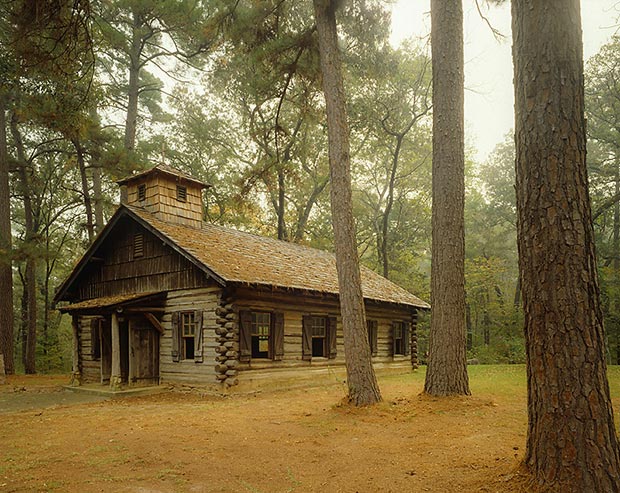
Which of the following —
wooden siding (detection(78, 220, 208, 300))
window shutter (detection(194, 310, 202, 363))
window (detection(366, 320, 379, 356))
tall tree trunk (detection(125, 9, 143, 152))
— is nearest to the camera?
window shutter (detection(194, 310, 202, 363))

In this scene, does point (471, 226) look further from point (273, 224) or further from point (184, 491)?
point (184, 491)

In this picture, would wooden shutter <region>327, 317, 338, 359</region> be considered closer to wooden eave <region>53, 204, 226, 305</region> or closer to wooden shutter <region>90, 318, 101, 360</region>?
wooden eave <region>53, 204, 226, 305</region>

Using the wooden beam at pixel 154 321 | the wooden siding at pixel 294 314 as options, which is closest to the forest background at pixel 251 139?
the wooden siding at pixel 294 314

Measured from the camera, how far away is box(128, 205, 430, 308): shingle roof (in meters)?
13.3

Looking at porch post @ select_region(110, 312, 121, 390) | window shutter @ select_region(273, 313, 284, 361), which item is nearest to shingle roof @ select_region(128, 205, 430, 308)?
window shutter @ select_region(273, 313, 284, 361)

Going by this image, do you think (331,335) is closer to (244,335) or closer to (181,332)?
(244,335)

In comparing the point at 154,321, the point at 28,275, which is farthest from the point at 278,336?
the point at 28,275

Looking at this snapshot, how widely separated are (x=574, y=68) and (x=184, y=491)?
232 inches

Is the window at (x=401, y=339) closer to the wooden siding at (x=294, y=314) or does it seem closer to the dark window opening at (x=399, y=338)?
the dark window opening at (x=399, y=338)

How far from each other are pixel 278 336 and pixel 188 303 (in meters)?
3.01

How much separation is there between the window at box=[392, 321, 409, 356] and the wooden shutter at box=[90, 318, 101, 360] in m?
11.9

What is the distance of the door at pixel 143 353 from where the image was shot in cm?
1427

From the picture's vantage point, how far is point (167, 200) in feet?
52.5

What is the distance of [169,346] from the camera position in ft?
47.2
